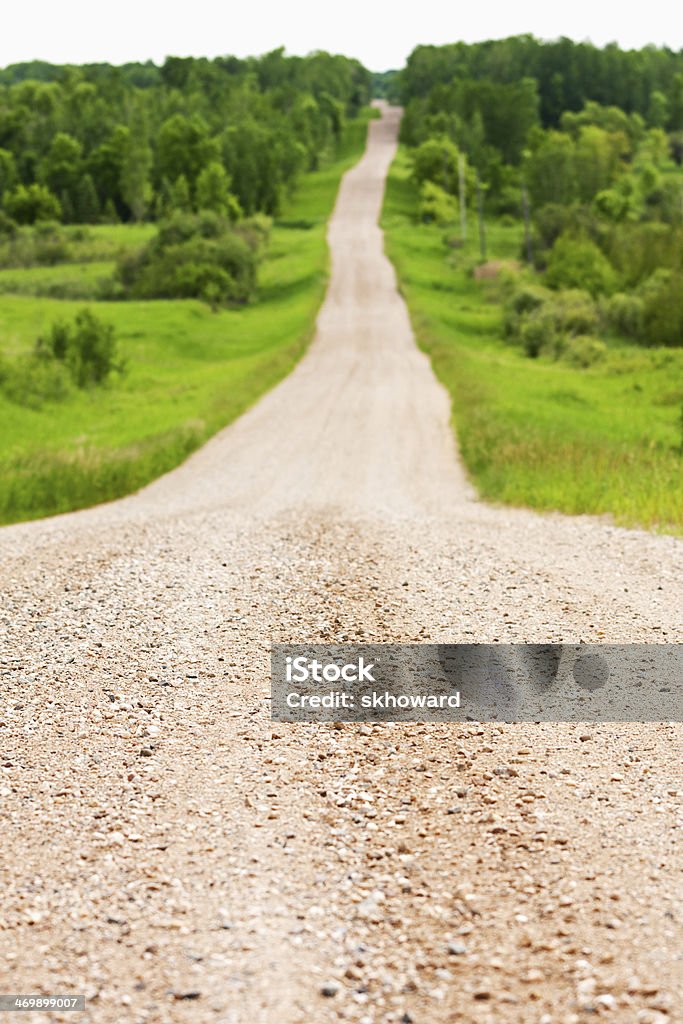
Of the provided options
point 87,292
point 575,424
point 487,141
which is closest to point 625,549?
point 575,424

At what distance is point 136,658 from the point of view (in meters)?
8.96

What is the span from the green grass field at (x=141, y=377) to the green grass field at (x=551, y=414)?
719 centimetres

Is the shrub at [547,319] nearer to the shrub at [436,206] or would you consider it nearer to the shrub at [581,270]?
the shrub at [581,270]

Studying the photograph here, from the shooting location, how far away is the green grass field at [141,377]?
22766 millimetres

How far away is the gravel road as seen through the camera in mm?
4852

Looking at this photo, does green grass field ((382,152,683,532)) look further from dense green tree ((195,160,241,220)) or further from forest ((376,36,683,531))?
dense green tree ((195,160,241,220))

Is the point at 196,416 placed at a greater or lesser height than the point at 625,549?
lesser

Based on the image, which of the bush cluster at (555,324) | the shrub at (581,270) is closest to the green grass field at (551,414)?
the bush cluster at (555,324)

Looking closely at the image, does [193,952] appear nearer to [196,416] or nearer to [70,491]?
[70,491]

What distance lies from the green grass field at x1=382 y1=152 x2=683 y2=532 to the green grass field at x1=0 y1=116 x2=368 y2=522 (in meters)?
7.19

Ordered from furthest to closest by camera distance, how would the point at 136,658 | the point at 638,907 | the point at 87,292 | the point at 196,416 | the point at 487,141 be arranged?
the point at 487,141
the point at 87,292
the point at 196,416
the point at 136,658
the point at 638,907

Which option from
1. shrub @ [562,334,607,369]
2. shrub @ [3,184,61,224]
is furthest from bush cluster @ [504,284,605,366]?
shrub @ [3,184,61,224]

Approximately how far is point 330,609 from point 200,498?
1095 cm

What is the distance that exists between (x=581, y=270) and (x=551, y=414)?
1620 inches
